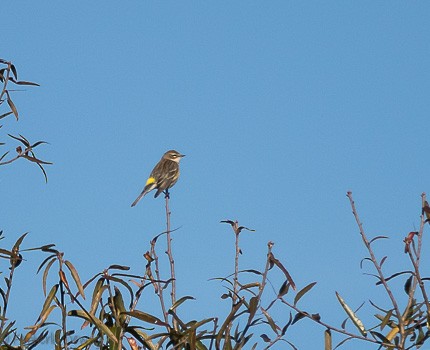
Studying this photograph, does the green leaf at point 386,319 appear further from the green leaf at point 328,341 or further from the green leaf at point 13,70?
the green leaf at point 13,70

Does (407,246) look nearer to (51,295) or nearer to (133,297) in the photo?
(133,297)

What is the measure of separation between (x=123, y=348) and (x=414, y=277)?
86cm

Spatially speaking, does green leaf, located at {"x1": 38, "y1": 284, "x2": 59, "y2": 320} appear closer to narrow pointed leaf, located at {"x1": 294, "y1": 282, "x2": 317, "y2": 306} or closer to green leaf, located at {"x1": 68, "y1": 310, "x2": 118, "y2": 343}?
green leaf, located at {"x1": 68, "y1": 310, "x2": 118, "y2": 343}

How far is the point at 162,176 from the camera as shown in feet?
A: 61.4

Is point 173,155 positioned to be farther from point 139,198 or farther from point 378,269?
point 378,269

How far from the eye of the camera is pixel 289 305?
7.62 ft

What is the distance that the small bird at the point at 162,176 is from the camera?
1836cm

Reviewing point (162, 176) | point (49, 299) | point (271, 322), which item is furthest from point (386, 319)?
point (162, 176)

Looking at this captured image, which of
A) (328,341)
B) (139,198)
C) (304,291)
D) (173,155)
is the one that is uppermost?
(173,155)

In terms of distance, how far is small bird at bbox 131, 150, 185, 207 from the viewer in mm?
18359

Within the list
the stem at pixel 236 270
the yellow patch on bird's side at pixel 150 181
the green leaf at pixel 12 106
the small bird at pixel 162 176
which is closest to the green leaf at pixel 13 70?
the green leaf at pixel 12 106

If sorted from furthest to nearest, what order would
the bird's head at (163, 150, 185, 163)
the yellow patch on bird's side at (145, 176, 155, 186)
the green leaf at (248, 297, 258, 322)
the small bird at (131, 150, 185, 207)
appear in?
the bird's head at (163, 150, 185, 163) → the yellow patch on bird's side at (145, 176, 155, 186) → the small bird at (131, 150, 185, 207) → the green leaf at (248, 297, 258, 322)

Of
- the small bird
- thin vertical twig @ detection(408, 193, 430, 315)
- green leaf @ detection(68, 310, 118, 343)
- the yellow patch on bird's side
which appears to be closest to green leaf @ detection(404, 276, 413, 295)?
thin vertical twig @ detection(408, 193, 430, 315)

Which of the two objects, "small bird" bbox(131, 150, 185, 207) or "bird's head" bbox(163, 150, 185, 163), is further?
"bird's head" bbox(163, 150, 185, 163)
